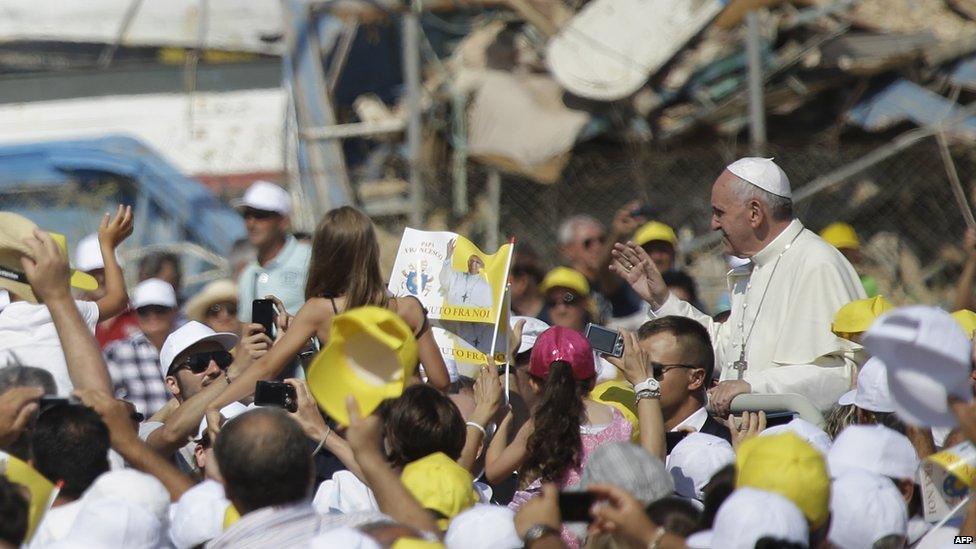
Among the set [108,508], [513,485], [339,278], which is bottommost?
[513,485]

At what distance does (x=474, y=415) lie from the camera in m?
5.38

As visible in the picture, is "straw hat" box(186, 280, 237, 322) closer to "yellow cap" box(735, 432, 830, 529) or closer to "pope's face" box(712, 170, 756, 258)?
"pope's face" box(712, 170, 756, 258)

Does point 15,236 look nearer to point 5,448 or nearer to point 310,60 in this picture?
point 5,448

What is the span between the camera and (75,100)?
45.2ft

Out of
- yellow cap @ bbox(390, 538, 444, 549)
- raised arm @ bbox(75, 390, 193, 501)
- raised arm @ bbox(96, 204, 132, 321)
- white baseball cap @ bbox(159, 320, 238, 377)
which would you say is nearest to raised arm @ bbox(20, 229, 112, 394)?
raised arm @ bbox(75, 390, 193, 501)

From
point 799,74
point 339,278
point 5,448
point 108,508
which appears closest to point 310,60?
point 799,74

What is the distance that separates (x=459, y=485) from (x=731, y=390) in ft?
4.31

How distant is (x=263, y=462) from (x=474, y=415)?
1582mm

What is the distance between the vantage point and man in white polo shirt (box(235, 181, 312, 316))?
724 cm

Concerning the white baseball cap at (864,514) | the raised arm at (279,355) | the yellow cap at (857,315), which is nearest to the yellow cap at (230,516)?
the raised arm at (279,355)

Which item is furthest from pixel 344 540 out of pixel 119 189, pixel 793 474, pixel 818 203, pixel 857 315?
pixel 119 189

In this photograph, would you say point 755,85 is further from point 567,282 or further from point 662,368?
point 662,368

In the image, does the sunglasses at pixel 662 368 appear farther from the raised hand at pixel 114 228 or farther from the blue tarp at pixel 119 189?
the blue tarp at pixel 119 189

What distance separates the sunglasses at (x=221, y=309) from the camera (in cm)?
845
